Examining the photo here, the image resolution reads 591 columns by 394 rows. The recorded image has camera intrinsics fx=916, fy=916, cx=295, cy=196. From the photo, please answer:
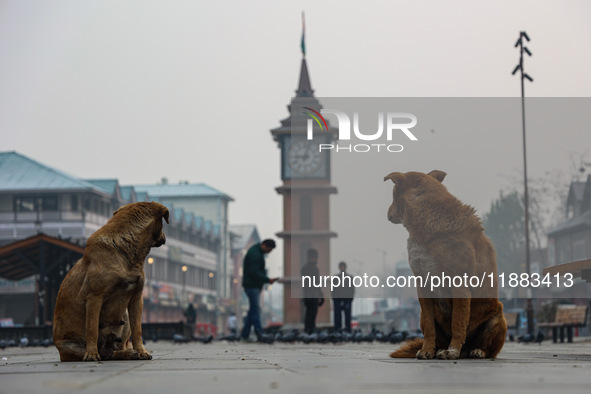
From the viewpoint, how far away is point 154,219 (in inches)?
335

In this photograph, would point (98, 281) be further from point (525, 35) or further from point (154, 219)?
point (525, 35)

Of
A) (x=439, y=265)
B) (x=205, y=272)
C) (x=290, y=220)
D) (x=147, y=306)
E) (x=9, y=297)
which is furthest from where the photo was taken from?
(x=205, y=272)

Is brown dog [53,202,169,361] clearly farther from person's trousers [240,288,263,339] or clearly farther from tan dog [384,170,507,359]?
person's trousers [240,288,263,339]

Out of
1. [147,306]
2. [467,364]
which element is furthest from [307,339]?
[147,306]

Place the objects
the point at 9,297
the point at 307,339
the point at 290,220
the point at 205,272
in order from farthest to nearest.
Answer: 1. the point at 205,272
2. the point at 9,297
3. the point at 290,220
4. the point at 307,339

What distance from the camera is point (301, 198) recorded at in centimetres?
5747

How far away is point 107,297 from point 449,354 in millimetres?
3000

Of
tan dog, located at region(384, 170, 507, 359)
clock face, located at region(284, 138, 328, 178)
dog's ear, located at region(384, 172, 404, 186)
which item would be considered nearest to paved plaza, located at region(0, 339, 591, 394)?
tan dog, located at region(384, 170, 507, 359)

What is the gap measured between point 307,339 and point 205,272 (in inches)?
3414

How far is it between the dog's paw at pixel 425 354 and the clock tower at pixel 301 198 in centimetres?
4684

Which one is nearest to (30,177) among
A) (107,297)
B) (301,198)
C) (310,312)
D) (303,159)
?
(301,198)

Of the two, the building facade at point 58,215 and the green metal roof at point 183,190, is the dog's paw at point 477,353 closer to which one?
the building facade at point 58,215

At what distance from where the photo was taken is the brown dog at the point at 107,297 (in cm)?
798

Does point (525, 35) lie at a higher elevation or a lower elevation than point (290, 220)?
higher
